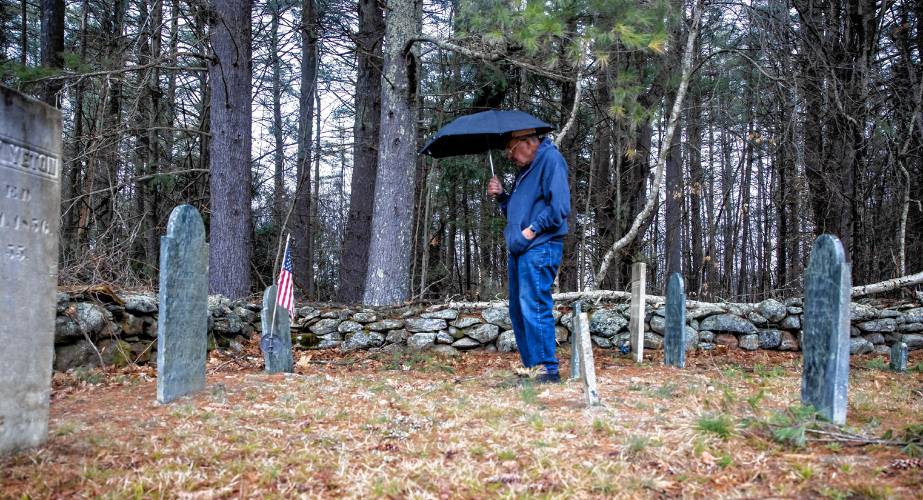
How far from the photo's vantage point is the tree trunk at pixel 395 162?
774cm

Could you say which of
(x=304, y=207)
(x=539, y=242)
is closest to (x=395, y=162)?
(x=539, y=242)

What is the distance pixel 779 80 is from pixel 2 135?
7350 millimetres

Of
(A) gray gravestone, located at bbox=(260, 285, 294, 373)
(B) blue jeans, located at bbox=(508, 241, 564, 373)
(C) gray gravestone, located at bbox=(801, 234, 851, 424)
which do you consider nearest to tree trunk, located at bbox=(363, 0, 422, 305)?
(A) gray gravestone, located at bbox=(260, 285, 294, 373)

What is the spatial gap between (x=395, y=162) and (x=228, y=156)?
2.16 meters

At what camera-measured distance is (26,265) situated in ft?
9.24

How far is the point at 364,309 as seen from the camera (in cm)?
749

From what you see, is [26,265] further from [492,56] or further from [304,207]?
[304,207]

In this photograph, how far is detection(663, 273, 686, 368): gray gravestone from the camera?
600 cm

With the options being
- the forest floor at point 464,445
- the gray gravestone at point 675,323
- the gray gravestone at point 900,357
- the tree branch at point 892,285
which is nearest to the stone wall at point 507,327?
the tree branch at point 892,285

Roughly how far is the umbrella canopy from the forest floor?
6.63 feet

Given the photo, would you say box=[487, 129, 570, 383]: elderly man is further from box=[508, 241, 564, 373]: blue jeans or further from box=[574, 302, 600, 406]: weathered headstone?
box=[574, 302, 600, 406]: weathered headstone

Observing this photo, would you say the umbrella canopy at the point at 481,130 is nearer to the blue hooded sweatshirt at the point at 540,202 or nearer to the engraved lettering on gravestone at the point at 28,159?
the blue hooded sweatshirt at the point at 540,202

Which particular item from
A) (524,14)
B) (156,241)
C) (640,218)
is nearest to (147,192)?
(156,241)

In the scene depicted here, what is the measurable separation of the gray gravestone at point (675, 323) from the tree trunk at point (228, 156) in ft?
17.3
